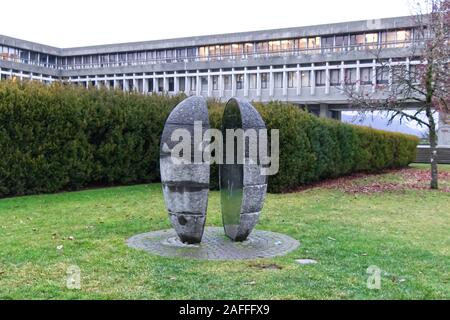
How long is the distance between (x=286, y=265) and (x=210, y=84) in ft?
170

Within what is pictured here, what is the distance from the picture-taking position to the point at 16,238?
8.17 meters

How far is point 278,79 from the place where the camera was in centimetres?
5462

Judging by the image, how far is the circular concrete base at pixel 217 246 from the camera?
7.19 meters

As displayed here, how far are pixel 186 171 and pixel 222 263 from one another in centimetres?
169

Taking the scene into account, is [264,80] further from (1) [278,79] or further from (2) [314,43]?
(2) [314,43]

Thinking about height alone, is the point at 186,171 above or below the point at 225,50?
below

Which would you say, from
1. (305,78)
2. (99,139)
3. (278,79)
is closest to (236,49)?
(278,79)

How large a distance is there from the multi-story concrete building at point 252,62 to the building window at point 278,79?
0.38 feet

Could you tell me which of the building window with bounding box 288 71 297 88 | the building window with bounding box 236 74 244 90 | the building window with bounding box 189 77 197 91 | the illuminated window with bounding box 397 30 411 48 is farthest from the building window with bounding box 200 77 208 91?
the illuminated window with bounding box 397 30 411 48

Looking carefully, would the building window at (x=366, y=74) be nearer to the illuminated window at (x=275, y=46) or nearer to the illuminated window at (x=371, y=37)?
the illuminated window at (x=371, y=37)

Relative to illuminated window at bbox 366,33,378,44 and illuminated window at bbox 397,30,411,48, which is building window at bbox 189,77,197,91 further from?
illuminated window at bbox 397,30,411,48

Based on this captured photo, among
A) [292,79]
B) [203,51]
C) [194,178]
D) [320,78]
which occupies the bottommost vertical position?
[194,178]

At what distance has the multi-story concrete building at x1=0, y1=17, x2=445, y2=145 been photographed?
5022cm
